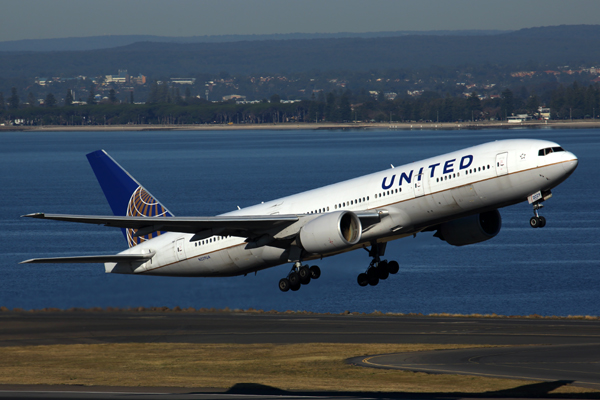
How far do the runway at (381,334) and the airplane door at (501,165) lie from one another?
10.8 metres

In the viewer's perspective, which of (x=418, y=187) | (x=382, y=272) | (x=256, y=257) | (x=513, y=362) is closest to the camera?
(x=418, y=187)

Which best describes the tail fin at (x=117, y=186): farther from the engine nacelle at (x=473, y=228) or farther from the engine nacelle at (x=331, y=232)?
the engine nacelle at (x=473, y=228)

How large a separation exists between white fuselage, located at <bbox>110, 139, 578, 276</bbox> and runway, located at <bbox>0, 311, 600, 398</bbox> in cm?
927

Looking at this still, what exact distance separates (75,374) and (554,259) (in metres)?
81.1

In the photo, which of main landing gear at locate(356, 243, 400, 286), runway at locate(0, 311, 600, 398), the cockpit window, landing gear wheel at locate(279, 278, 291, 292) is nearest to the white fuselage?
the cockpit window

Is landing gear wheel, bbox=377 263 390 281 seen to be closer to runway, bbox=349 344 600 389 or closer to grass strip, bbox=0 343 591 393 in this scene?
grass strip, bbox=0 343 591 393

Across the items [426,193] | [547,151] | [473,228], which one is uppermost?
[547,151]

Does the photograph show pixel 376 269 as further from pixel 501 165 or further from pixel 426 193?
pixel 501 165

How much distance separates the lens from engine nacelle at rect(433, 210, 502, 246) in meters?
45.7

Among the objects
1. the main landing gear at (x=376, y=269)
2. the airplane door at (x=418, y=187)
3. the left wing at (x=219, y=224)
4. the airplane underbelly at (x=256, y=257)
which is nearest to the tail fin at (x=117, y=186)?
the airplane underbelly at (x=256, y=257)

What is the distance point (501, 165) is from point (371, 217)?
7.12 m

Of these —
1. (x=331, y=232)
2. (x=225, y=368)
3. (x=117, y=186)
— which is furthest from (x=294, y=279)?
(x=117, y=186)

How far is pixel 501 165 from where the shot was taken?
1548 inches

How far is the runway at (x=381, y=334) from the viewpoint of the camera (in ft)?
156
